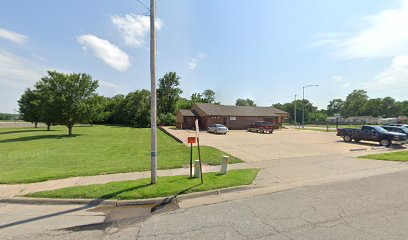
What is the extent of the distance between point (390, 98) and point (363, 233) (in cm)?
14608

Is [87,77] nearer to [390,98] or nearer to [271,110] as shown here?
[271,110]

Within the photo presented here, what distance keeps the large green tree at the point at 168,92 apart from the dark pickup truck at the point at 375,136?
163 feet

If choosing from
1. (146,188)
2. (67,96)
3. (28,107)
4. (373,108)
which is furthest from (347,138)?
(373,108)

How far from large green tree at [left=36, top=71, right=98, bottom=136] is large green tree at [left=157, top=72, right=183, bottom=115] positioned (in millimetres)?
38458

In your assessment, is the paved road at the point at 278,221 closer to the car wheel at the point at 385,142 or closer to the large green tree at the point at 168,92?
the car wheel at the point at 385,142

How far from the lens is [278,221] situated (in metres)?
4.68

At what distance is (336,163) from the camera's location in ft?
37.5

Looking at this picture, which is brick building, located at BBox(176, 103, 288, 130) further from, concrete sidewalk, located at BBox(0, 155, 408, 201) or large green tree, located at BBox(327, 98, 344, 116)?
large green tree, located at BBox(327, 98, 344, 116)

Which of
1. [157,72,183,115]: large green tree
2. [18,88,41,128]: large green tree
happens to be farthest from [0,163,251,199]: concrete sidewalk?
[157,72,183,115]: large green tree

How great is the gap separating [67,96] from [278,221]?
28.8 m

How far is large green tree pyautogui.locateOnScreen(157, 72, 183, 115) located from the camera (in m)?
66.4

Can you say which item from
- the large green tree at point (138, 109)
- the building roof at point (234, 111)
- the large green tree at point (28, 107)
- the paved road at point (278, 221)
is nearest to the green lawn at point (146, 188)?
the paved road at point (278, 221)

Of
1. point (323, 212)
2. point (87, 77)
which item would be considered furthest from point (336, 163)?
point (87, 77)

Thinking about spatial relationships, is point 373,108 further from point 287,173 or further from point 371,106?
point 287,173
